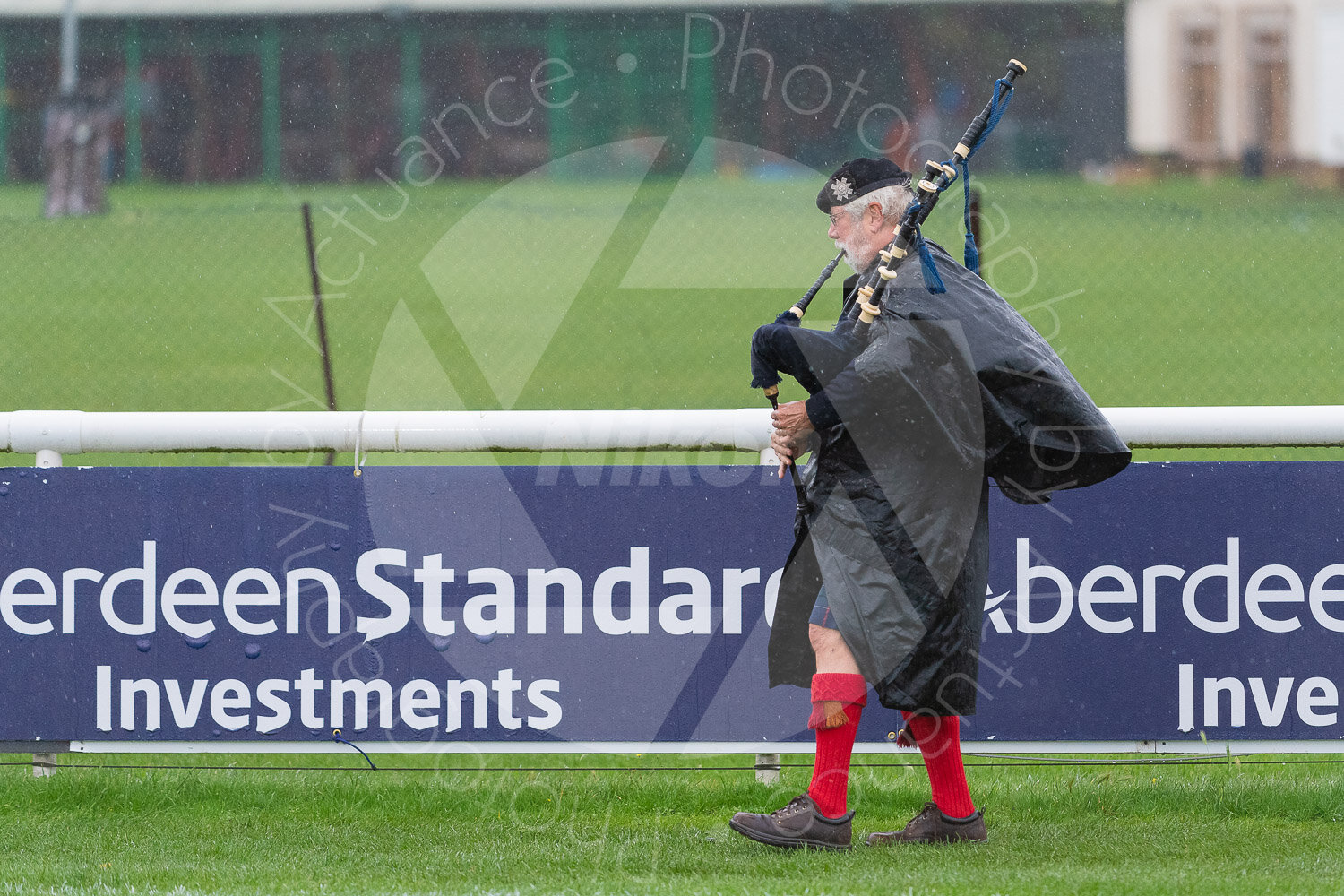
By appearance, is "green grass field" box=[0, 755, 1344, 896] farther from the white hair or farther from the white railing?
the white hair

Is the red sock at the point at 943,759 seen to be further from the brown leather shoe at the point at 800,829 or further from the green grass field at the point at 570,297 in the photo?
the green grass field at the point at 570,297

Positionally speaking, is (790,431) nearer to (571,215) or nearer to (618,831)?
(618,831)

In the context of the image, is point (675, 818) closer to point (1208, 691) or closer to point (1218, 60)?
point (1208, 691)

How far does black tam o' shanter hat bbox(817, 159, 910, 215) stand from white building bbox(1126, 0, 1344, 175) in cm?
3523

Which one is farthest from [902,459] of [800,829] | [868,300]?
[800,829]

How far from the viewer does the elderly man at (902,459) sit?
4.25 meters

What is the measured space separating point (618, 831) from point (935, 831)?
90cm

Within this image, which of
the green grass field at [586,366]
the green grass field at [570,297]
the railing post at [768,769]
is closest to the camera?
the green grass field at [586,366]

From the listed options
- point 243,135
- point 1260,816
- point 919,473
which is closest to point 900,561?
point 919,473

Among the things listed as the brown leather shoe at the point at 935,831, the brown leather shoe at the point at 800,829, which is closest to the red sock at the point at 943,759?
the brown leather shoe at the point at 935,831

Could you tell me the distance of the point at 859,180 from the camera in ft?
14.4

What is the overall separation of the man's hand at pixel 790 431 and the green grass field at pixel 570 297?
22.1 ft

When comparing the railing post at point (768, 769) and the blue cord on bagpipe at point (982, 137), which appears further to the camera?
the railing post at point (768, 769)

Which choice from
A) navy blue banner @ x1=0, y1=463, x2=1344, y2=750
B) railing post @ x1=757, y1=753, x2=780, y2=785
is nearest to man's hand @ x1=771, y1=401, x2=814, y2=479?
navy blue banner @ x1=0, y1=463, x2=1344, y2=750
